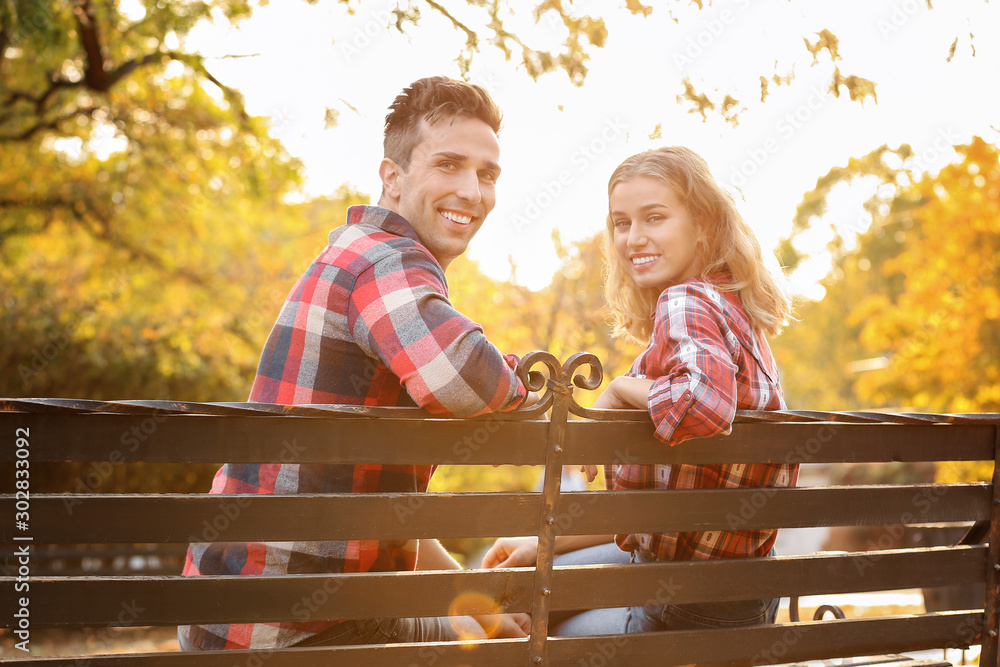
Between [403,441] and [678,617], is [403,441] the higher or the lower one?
the higher one

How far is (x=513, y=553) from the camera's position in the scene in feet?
7.86

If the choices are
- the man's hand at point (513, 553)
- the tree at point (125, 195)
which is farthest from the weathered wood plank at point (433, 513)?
the tree at point (125, 195)

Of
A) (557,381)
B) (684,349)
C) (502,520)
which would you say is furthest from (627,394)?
(502,520)

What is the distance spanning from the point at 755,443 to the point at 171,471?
658 centimetres

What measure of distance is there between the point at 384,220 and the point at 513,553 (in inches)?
43.1

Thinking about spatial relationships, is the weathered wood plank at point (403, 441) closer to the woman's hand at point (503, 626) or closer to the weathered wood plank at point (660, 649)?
the weathered wood plank at point (660, 649)

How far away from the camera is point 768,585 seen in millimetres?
2031

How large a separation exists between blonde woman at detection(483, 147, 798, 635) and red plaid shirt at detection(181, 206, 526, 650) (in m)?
0.44

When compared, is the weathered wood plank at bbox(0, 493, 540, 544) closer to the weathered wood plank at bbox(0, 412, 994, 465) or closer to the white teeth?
the weathered wood plank at bbox(0, 412, 994, 465)

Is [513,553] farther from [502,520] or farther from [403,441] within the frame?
[403,441]

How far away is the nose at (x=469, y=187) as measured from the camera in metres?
2.33

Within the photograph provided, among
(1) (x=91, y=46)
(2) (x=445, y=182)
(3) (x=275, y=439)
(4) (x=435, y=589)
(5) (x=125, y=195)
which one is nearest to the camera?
(3) (x=275, y=439)

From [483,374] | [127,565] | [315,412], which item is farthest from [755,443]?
[127,565]

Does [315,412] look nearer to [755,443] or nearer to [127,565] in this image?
[755,443]
